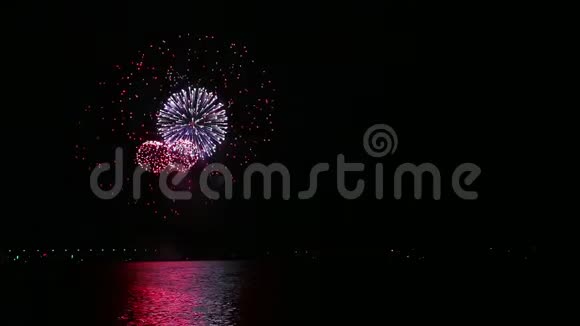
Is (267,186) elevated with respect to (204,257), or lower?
elevated

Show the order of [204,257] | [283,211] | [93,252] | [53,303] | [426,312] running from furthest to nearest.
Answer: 1. [283,211]
2. [93,252]
3. [204,257]
4. [53,303]
5. [426,312]

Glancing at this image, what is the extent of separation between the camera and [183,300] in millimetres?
12164

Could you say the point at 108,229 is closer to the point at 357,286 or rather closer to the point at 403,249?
the point at 403,249

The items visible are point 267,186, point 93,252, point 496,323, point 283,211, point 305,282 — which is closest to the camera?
point 496,323

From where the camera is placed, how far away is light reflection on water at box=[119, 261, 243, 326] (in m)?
9.85

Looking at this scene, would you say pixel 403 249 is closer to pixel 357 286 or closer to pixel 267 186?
pixel 267 186

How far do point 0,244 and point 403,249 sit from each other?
2127cm

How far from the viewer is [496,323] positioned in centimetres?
977

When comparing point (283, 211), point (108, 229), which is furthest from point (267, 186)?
point (108, 229)

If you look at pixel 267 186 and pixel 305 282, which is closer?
pixel 305 282

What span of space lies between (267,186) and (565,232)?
1592 centimetres

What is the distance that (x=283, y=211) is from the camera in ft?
129

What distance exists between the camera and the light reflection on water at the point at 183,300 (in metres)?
9.85

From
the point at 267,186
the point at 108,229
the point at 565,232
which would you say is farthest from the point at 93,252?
the point at 565,232
